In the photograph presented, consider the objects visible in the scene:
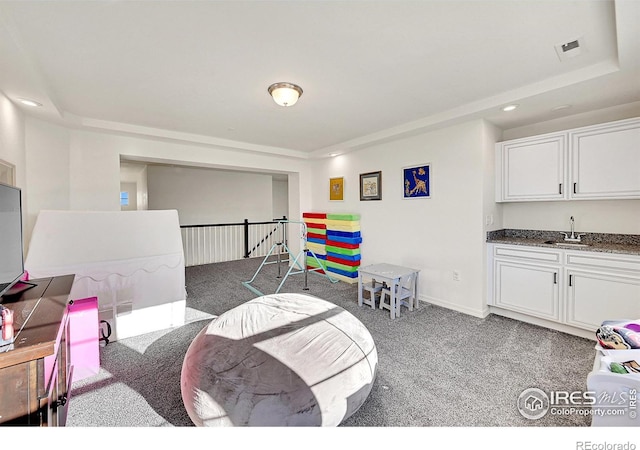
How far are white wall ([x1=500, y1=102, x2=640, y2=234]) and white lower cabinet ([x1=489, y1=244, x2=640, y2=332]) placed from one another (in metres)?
0.63

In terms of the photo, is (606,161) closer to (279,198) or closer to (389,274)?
(389,274)

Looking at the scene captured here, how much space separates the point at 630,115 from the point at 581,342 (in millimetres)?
2342

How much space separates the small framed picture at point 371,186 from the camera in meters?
4.34

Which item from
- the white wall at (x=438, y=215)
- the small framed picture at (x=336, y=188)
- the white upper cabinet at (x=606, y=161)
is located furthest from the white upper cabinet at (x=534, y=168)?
the small framed picture at (x=336, y=188)

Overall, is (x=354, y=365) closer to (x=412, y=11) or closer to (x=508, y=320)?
(x=412, y=11)

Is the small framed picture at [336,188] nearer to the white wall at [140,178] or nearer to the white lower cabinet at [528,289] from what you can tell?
the white lower cabinet at [528,289]

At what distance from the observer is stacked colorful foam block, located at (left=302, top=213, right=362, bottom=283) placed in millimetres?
4684

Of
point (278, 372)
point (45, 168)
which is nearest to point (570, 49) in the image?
point (278, 372)

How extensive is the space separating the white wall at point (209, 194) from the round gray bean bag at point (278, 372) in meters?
6.03

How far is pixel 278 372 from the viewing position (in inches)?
59.2

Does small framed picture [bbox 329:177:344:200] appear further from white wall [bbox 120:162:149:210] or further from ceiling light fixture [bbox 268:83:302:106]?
white wall [bbox 120:162:149:210]

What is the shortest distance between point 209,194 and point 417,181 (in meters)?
5.84

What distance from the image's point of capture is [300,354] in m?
1.62
